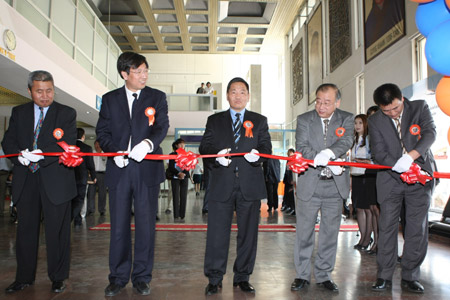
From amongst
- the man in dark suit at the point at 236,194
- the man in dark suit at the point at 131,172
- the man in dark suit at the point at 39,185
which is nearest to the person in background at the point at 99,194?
the man in dark suit at the point at 39,185

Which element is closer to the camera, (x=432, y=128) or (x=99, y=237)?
(x=432, y=128)

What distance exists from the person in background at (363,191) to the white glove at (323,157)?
1.79 metres

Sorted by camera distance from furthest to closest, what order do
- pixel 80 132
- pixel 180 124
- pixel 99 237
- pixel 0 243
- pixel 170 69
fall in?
pixel 170 69 → pixel 180 124 → pixel 80 132 → pixel 99 237 → pixel 0 243

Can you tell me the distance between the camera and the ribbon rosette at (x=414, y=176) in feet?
8.78

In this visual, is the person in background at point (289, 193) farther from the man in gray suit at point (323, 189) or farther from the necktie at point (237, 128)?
the necktie at point (237, 128)

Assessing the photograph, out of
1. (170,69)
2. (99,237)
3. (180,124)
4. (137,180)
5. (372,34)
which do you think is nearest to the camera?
(137,180)

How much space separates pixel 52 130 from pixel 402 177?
2.70 meters

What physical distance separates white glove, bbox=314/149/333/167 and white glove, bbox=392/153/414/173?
494 millimetres

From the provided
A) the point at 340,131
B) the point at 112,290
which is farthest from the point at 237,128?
the point at 112,290

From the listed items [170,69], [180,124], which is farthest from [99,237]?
[170,69]

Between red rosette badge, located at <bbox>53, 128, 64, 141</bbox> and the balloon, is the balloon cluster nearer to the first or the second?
the balloon

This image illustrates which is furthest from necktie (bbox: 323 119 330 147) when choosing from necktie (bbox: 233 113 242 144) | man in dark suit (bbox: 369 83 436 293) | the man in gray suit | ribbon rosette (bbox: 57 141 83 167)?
ribbon rosette (bbox: 57 141 83 167)

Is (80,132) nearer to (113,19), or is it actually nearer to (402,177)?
(402,177)

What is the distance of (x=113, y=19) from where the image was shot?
18297mm
